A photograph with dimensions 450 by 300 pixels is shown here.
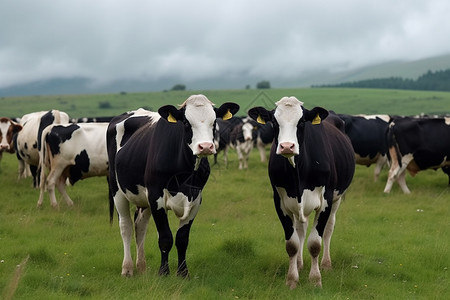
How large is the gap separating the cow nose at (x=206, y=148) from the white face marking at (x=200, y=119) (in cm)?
4

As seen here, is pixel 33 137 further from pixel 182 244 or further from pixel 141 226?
pixel 182 244

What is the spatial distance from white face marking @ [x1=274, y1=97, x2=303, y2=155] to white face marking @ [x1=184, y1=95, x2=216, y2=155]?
80 cm

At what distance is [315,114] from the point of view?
7098 millimetres

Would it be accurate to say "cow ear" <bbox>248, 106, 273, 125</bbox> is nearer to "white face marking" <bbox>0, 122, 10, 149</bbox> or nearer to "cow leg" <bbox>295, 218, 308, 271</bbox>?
"cow leg" <bbox>295, 218, 308, 271</bbox>

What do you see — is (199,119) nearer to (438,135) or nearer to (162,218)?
(162,218)

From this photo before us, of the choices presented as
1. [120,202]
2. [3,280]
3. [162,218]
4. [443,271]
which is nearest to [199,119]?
[162,218]

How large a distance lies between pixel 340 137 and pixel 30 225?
6373 millimetres

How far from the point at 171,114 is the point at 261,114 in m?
1.13

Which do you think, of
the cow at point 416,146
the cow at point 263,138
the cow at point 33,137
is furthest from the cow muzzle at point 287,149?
the cow at point 263,138

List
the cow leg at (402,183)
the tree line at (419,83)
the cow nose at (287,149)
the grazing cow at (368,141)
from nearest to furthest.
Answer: the cow nose at (287,149) → the cow leg at (402,183) → the grazing cow at (368,141) → the tree line at (419,83)

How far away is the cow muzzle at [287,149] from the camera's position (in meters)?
6.29

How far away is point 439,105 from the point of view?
292 ft

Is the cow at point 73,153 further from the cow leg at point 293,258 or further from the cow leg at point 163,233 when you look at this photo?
the cow leg at point 293,258

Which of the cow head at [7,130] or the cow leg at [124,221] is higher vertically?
the cow head at [7,130]
